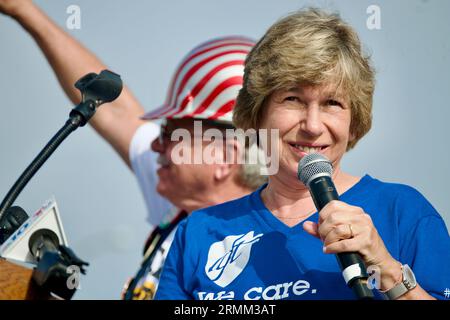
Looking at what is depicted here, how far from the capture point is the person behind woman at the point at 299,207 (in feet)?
7.08

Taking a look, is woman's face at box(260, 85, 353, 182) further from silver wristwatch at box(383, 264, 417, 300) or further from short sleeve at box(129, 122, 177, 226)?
short sleeve at box(129, 122, 177, 226)

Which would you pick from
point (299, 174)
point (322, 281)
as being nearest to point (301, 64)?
point (299, 174)

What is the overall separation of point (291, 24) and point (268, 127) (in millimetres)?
326

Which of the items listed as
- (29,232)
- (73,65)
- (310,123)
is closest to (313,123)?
(310,123)

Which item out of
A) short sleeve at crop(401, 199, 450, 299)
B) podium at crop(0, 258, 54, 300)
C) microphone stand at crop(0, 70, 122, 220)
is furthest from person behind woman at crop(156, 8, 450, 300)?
podium at crop(0, 258, 54, 300)

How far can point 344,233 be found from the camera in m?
1.85

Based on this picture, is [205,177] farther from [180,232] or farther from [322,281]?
[322,281]

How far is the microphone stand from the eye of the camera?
Answer: 6.88 feet

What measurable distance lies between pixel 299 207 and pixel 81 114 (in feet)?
2.34

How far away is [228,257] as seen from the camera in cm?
234

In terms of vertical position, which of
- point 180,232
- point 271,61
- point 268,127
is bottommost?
point 180,232

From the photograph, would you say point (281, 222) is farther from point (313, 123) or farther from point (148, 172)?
point (148, 172)
